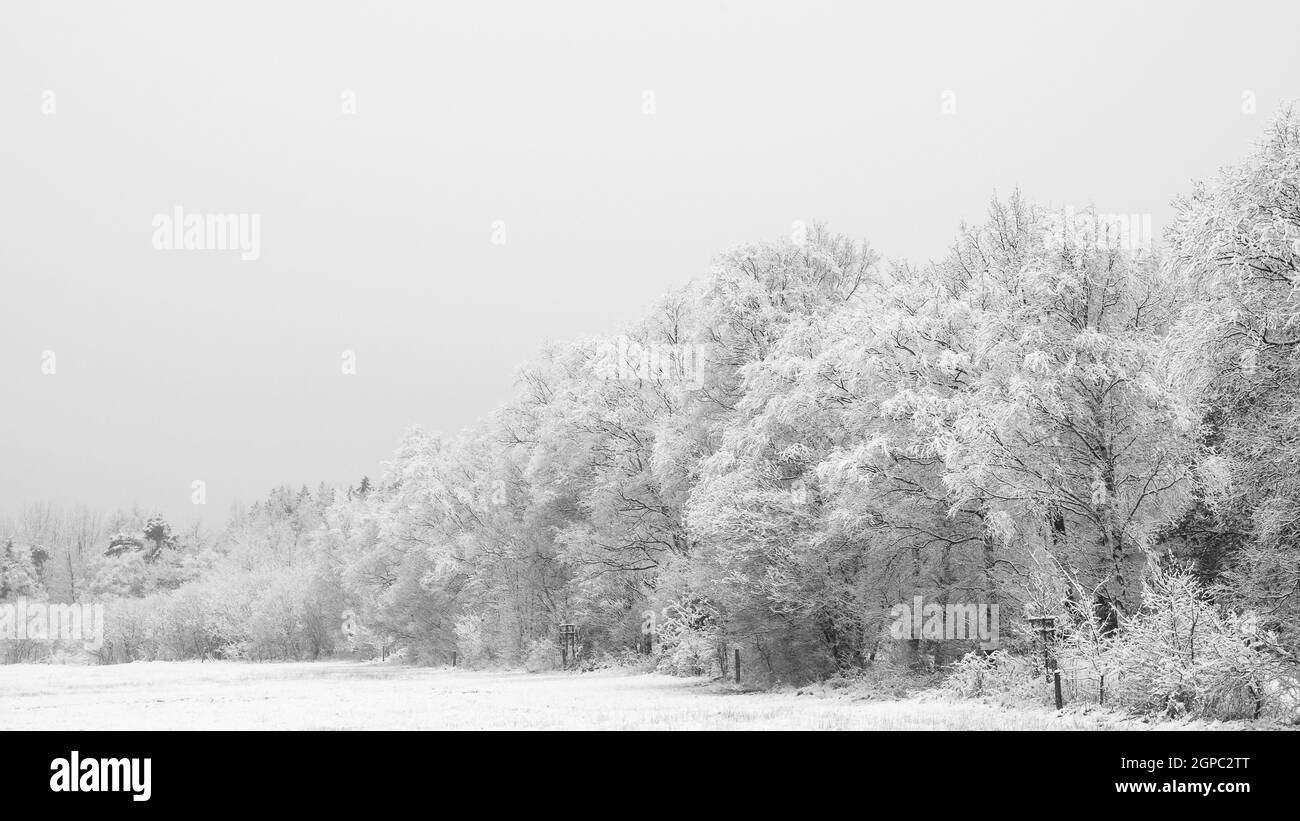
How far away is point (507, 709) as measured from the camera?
86.8ft

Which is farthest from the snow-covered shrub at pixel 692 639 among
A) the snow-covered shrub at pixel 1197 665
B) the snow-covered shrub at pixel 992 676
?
the snow-covered shrub at pixel 1197 665

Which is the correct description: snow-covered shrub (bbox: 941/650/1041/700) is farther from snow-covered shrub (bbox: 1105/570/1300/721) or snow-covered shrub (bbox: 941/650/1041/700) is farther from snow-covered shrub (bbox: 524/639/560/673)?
snow-covered shrub (bbox: 524/639/560/673)

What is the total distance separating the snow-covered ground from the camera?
2033 centimetres

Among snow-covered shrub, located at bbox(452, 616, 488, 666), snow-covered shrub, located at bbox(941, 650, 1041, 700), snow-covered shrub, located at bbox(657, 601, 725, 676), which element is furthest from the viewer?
snow-covered shrub, located at bbox(452, 616, 488, 666)

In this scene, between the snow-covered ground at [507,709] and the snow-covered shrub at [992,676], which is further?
the snow-covered shrub at [992,676]

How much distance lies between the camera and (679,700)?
29.3 meters

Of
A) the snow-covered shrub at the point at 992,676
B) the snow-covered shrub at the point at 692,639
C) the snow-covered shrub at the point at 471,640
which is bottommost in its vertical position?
the snow-covered shrub at the point at 471,640

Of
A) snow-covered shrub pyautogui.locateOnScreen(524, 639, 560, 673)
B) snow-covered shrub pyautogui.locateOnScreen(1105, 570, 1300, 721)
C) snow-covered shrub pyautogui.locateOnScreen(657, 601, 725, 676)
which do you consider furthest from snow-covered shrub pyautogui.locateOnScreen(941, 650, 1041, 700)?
snow-covered shrub pyautogui.locateOnScreen(524, 639, 560, 673)

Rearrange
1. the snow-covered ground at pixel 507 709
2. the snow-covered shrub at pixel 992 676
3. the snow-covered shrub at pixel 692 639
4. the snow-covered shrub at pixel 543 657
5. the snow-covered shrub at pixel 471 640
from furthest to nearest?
Result: the snow-covered shrub at pixel 471 640 → the snow-covered shrub at pixel 543 657 → the snow-covered shrub at pixel 692 639 → the snow-covered shrub at pixel 992 676 → the snow-covered ground at pixel 507 709

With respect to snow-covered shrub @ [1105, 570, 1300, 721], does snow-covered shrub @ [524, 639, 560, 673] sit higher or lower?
lower

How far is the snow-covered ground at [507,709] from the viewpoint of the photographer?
20.3m
